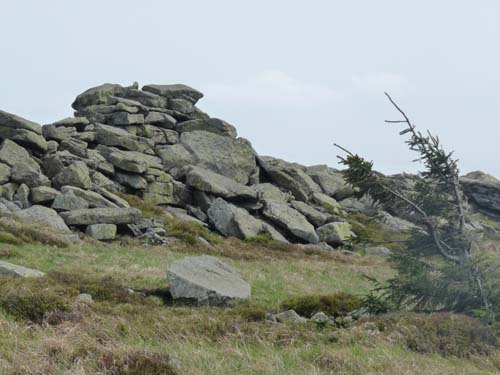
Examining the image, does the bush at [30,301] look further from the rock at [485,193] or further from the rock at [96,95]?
the rock at [485,193]

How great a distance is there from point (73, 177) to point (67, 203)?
407cm

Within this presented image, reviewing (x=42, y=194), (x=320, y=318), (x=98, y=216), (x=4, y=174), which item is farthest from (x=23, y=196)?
(x=320, y=318)

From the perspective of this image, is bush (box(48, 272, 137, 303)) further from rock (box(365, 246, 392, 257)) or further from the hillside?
rock (box(365, 246, 392, 257))

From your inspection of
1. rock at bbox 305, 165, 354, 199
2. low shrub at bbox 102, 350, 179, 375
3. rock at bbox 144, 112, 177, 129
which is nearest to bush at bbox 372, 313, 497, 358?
low shrub at bbox 102, 350, 179, 375

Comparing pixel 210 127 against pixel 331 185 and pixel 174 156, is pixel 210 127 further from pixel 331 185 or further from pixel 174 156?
pixel 331 185

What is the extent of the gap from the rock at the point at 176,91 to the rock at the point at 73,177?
2521 centimetres

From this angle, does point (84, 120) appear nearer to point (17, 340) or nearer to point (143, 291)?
point (143, 291)

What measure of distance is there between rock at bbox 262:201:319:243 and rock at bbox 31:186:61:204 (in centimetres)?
1602

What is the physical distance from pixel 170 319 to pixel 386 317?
5.30 meters

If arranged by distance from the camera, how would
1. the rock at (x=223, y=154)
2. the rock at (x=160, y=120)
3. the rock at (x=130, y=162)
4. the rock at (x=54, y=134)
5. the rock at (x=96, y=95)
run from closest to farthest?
1. the rock at (x=130, y=162)
2. the rock at (x=54, y=134)
3. the rock at (x=223, y=154)
4. the rock at (x=160, y=120)
5. the rock at (x=96, y=95)

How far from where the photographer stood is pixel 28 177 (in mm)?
34938

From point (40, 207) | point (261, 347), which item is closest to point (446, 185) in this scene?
point (261, 347)

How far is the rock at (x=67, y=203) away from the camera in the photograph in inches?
1298

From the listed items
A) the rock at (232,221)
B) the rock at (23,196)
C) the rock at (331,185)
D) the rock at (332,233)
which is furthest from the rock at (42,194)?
the rock at (331,185)
